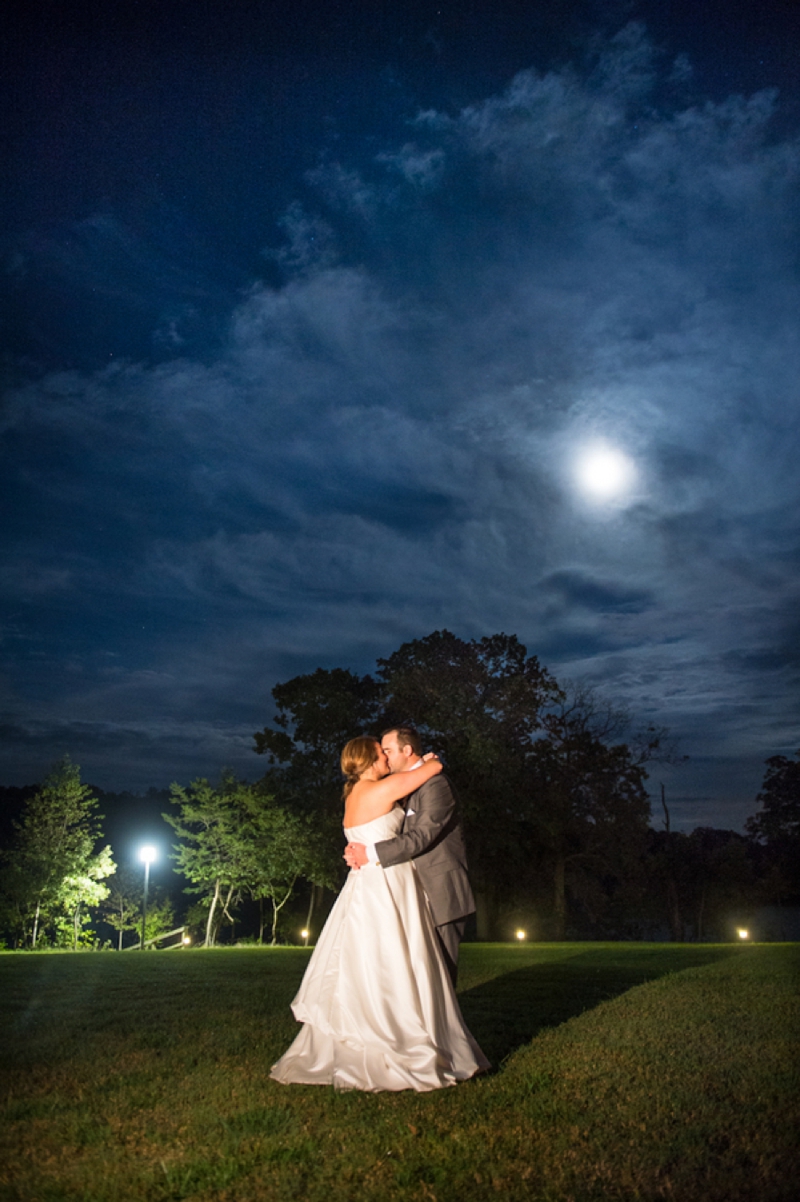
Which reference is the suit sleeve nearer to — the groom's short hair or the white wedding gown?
the white wedding gown

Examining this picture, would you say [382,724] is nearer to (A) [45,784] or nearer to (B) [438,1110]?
(A) [45,784]

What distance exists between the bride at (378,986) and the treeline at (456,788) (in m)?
24.0

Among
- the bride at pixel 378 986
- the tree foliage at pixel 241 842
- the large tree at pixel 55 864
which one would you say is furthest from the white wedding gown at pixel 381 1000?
the large tree at pixel 55 864

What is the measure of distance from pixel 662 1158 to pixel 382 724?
31.5 meters

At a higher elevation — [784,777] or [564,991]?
[784,777]

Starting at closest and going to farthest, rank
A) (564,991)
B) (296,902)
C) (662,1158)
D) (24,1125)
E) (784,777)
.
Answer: (662,1158) → (24,1125) → (564,991) → (296,902) → (784,777)

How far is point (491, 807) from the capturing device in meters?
30.4

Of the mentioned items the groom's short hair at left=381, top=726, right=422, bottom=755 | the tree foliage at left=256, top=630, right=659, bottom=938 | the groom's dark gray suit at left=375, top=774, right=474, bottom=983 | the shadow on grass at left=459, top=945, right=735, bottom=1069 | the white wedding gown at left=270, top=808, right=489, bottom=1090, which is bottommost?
the shadow on grass at left=459, top=945, right=735, bottom=1069

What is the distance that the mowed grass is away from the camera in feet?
12.5

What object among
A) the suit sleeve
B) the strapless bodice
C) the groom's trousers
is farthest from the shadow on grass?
the strapless bodice

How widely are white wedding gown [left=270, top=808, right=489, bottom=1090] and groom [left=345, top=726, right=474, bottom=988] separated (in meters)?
0.09

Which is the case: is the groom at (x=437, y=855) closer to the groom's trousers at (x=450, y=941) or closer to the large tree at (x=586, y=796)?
the groom's trousers at (x=450, y=941)

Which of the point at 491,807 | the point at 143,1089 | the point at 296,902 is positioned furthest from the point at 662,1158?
the point at 296,902

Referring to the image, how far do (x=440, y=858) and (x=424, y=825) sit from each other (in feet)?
1.18
